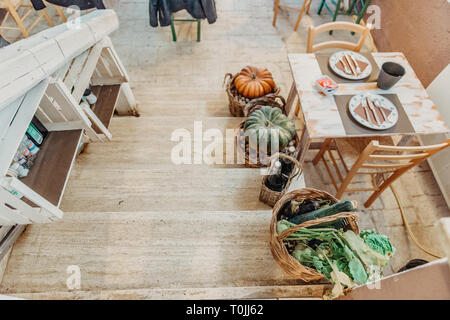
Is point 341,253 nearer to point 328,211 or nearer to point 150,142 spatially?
point 328,211

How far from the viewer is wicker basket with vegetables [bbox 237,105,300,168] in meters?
2.01

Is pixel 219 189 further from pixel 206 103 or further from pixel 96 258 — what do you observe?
pixel 206 103

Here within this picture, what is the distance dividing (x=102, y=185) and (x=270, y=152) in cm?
127

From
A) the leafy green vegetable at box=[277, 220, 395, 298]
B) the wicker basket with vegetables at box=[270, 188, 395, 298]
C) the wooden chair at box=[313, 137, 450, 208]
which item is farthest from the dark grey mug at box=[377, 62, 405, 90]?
the leafy green vegetable at box=[277, 220, 395, 298]

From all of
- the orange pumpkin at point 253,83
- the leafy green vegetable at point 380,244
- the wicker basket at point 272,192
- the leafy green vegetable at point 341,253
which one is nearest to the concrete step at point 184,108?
the orange pumpkin at point 253,83

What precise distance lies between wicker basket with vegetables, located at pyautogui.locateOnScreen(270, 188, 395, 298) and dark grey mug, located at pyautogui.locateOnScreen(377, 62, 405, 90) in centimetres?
103

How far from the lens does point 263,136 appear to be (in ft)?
6.57

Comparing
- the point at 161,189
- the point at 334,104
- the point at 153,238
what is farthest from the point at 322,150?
the point at 153,238

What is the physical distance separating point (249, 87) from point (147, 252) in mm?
1635

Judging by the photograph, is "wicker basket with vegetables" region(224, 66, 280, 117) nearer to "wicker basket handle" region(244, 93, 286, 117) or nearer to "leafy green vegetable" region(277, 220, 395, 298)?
"wicker basket handle" region(244, 93, 286, 117)

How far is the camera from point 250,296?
159cm

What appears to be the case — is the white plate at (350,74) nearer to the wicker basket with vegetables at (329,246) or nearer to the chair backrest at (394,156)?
the chair backrest at (394,156)

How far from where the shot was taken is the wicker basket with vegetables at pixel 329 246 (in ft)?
4.27
